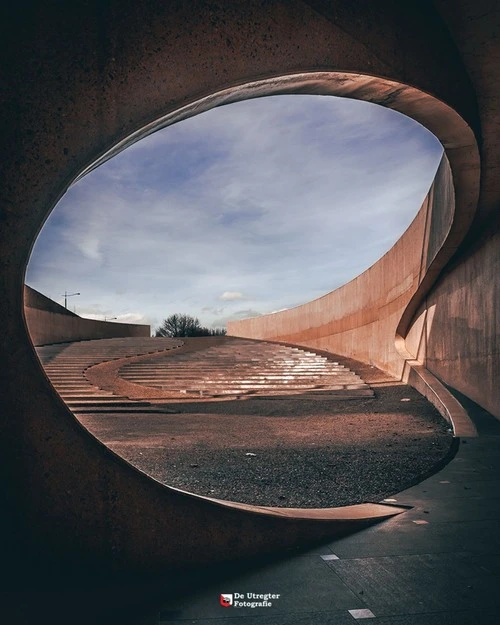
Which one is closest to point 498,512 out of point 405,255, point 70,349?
point 405,255

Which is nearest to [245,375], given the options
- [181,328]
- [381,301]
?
[381,301]

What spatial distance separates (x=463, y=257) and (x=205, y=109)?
8283mm

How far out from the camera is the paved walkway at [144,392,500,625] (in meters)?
2.13

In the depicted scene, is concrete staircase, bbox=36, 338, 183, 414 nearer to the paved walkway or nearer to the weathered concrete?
the weathered concrete

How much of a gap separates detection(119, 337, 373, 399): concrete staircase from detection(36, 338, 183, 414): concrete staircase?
1.47m

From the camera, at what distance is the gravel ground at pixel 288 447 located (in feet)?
15.4

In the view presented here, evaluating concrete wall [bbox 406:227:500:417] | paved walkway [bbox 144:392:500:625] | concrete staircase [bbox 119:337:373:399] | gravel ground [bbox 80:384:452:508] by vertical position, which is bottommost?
gravel ground [bbox 80:384:452:508]

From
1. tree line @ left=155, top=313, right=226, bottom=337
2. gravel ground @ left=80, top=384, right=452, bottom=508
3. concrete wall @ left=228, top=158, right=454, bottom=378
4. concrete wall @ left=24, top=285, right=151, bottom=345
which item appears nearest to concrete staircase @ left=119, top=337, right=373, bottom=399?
concrete wall @ left=228, top=158, right=454, bottom=378

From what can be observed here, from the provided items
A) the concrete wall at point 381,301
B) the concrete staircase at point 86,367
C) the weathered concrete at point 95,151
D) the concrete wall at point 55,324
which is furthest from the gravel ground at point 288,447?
the concrete wall at point 55,324

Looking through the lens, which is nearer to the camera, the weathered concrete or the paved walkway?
the paved walkway

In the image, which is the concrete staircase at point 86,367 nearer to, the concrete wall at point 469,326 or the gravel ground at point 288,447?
the gravel ground at point 288,447

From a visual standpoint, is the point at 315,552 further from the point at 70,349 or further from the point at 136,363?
the point at 70,349

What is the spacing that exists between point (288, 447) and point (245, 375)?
302 inches

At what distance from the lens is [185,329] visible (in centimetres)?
5897
